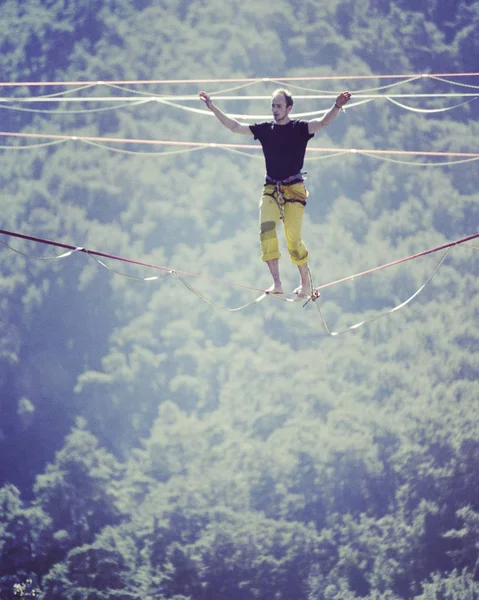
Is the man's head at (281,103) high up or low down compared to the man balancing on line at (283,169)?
up

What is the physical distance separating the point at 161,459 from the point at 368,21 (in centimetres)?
2790

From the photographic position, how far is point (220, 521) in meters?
31.8

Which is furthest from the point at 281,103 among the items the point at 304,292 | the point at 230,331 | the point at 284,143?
the point at 230,331

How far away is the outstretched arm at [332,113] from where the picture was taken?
443 centimetres

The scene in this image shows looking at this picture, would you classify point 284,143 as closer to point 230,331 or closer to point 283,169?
point 283,169

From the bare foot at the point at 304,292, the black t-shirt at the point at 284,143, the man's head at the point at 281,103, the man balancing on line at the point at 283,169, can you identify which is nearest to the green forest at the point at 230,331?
the bare foot at the point at 304,292

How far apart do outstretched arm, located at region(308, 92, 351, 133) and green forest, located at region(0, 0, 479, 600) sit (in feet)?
68.8

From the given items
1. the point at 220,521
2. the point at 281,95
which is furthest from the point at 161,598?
the point at 281,95

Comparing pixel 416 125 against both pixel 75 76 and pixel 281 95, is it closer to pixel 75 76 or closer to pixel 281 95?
pixel 75 76

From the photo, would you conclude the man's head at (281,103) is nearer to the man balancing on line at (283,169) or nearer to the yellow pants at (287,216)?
the man balancing on line at (283,169)

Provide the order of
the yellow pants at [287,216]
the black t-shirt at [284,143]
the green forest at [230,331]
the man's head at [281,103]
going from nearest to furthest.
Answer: the man's head at [281,103] → the black t-shirt at [284,143] → the yellow pants at [287,216] → the green forest at [230,331]

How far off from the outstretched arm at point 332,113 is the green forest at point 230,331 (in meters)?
21.0

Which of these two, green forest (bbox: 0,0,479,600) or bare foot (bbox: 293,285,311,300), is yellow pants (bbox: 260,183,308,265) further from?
green forest (bbox: 0,0,479,600)

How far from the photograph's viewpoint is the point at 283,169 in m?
5.17
